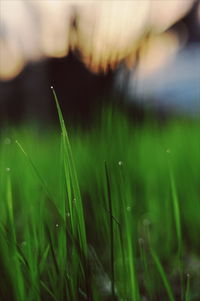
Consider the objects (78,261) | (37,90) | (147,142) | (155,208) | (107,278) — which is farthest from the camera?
(37,90)

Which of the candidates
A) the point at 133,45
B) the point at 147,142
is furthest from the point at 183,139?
the point at 133,45

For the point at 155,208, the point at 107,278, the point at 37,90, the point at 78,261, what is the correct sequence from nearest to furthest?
the point at 78,261, the point at 107,278, the point at 155,208, the point at 37,90

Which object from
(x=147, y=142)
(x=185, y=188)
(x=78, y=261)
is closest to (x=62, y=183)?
(x=78, y=261)

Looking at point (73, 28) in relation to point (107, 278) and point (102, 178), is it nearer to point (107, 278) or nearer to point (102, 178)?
point (102, 178)

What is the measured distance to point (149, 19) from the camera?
549 mm

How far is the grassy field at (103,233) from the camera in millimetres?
403

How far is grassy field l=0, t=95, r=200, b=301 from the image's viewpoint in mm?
403

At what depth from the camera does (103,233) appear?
1.63 feet

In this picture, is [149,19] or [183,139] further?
[183,139]

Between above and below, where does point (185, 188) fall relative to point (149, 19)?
below

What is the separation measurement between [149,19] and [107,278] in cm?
33

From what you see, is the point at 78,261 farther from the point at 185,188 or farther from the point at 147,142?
the point at 147,142

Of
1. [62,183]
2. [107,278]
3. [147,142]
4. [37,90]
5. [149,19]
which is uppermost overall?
[37,90]

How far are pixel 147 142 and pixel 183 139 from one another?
0.10 m
